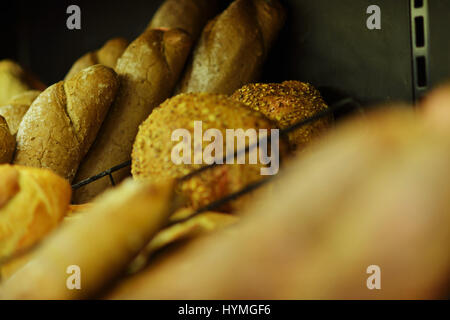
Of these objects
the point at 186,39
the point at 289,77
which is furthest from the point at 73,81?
the point at 289,77

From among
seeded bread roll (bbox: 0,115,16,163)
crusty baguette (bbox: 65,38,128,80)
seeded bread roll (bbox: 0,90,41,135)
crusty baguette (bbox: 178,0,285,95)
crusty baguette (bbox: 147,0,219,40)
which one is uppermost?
crusty baguette (bbox: 147,0,219,40)

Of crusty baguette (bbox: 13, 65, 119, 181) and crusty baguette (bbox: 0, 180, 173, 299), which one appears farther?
crusty baguette (bbox: 13, 65, 119, 181)

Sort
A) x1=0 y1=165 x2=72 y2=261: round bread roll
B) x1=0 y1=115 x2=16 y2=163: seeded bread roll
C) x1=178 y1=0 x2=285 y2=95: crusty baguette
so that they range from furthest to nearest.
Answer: x1=178 y1=0 x2=285 y2=95: crusty baguette → x1=0 y1=115 x2=16 y2=163: seeded bread roll → x1=0 y1=165 x2=72 y2=261: round bread roll

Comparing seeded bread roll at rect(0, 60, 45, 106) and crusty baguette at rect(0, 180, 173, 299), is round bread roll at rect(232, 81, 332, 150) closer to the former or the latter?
crusty baguette at rect(0, 180, 173, 299)

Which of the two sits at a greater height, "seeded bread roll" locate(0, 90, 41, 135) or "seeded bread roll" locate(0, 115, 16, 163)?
"seeded bread roll" locate(0, 90, 41, 135)

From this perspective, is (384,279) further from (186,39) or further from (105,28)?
(105,28)

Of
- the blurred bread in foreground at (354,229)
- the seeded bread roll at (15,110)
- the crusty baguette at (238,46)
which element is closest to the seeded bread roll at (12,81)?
the seeded bread roll at (15,110)
